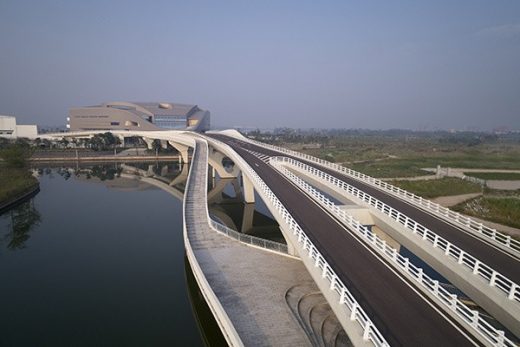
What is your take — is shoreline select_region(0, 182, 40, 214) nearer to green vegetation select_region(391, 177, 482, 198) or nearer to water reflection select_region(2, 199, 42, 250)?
water reflection select_region(2, 199, 42, 250)

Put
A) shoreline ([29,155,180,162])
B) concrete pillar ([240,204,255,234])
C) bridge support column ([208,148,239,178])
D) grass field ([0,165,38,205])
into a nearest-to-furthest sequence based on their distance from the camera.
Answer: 1. concrete pillar ([240,204,255,234])
2. grass field ([0,165,38,205])
3. bridge support column ([208,148,239,178])
4. shoreline ([29,155,180,162])

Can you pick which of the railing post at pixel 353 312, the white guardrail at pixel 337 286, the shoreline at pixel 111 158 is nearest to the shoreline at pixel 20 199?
the white guardrail at pixel 337 286

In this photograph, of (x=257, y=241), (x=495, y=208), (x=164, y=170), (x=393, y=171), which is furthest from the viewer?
(x=164, y=170)

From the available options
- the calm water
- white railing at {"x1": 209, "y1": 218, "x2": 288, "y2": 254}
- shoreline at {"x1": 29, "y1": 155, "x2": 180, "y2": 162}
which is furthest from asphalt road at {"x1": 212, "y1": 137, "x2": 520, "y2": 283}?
shoreline at {"x1": 29, "y1": 155, "x2": 180, "y2": 162}

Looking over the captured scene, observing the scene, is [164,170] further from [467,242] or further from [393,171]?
[467,242]

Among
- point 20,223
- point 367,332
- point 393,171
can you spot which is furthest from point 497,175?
point 20,223
